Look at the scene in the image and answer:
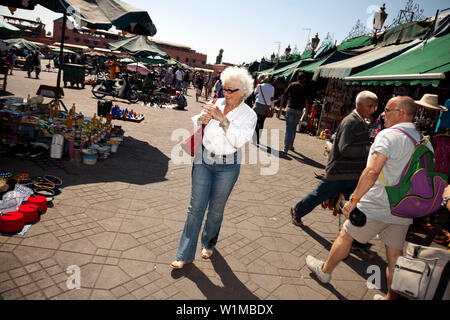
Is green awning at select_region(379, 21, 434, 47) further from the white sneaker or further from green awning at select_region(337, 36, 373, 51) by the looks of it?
the white sneaker

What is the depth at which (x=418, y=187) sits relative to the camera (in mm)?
2357

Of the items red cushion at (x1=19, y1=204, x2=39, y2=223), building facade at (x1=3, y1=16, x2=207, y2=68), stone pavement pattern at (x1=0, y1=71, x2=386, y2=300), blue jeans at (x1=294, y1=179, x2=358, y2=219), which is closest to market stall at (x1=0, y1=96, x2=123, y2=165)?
stone pavement pattern at (x1=0, y1=71, x2=386, y2=300)

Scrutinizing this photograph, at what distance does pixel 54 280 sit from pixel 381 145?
10.3ft

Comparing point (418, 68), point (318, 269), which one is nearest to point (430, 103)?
point (418, 68)

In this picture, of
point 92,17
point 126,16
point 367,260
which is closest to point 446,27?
point 367,260

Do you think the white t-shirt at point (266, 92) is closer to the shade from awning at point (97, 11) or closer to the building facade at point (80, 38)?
the shade from awning at point (97, 11)

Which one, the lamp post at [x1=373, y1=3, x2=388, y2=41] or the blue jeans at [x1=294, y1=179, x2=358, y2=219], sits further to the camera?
the lamp post at [x1=373, y1=3, x2=388, y2=41]

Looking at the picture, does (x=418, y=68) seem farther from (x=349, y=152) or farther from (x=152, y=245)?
(x=152, y=245)

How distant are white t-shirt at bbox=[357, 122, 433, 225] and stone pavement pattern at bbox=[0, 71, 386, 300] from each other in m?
1.06

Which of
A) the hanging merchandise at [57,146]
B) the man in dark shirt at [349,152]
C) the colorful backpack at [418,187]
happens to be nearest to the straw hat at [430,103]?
the man in dark shirt at [349,152]

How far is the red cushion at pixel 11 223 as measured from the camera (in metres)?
3.08

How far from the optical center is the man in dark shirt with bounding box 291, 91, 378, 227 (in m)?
3.51

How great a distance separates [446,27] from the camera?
23.2ft

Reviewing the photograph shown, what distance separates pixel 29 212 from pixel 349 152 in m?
3.93
